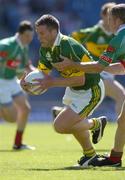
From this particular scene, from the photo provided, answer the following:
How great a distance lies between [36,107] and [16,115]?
8962 millimetres

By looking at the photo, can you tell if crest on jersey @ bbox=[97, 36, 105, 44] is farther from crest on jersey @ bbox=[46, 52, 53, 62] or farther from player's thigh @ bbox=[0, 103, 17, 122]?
crest on jersey @ bbox=[46, 52, 53, 62]

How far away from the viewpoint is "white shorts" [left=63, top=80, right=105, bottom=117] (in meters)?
10.2

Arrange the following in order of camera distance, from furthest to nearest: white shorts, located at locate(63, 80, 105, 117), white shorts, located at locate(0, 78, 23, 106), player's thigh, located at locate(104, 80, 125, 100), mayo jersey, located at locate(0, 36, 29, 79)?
1. white shorts, located at locate(0, 78, 23, 106)
2. mayo jersey, located at locate(0, 36, 29, 79)
3. player's thigh, located at locate(104, 80, 125, 100)
4. white shorts, located at locate(63, 80, 105, 117)

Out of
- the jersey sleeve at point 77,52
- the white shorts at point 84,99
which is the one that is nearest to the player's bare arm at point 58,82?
the jersey sleeve at point 77,52

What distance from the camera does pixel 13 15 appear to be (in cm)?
2866

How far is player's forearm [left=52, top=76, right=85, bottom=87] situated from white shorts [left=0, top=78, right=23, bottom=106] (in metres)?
5.62

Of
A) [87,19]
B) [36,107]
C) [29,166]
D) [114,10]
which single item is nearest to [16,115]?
[29,166]

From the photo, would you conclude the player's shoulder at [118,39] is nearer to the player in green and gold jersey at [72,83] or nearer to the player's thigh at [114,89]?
the player in green and gold jersey at [72,83]

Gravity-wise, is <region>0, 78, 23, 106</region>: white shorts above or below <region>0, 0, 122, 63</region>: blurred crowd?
above

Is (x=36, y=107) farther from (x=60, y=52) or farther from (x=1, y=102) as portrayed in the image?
(x=60, y=52)

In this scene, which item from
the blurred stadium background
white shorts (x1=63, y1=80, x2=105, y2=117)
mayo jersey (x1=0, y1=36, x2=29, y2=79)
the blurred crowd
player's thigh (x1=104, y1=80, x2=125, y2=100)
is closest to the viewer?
white shorts (x1=63, y1=80, x2=105, y2=117)

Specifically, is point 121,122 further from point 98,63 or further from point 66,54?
point 66,54

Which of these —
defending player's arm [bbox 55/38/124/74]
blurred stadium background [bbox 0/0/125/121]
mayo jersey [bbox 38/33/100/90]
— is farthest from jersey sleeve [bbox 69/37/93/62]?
blurred stadium background [bbox 0/0/125/121]

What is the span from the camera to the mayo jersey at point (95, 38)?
15.7m
